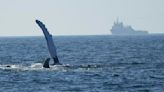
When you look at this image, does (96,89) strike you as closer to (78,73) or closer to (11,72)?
(78,73)

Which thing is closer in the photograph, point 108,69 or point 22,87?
point 22,87

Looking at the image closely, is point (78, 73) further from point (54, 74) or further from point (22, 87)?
point (22, 87)

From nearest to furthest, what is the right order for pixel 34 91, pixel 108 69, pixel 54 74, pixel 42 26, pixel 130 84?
pixel 34 91, pixel 130 84, pixel 54 74, pixel 108 69, pixel 42 26

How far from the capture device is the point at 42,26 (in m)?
74.6

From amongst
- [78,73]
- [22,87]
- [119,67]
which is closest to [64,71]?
[78,73]

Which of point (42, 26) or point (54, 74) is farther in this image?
point (42, 26)

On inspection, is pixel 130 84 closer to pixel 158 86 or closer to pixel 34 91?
pixel 158 86

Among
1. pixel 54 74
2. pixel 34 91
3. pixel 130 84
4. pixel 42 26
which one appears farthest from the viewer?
pixel 42 26

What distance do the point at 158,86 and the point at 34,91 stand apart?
9.09 metres

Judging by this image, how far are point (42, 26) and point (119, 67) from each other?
29.7 ft

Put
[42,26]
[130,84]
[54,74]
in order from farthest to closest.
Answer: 1. [42,26]
2. [54,74]
3. [130,84]

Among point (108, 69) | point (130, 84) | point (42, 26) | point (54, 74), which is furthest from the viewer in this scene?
point (42, 26)

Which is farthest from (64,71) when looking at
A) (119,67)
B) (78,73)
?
(119,67)

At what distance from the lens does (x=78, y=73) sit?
63.2 meters
